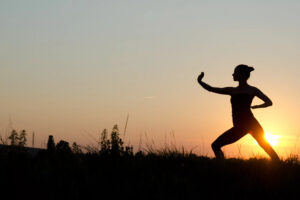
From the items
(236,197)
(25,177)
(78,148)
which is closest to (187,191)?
(236,197)

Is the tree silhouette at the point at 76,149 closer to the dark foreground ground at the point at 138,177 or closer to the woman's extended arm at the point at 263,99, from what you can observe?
the dark foreground ground at the point at 138,177

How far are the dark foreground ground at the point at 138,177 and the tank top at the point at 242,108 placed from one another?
851mm

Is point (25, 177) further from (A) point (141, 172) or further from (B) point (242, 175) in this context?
(B) point (242, 175)

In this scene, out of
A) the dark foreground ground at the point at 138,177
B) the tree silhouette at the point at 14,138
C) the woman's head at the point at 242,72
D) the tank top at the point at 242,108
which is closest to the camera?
the dark foreground ground at the point at 138,177

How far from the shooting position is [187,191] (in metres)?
7.04

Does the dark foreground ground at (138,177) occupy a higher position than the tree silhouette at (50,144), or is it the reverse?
the tree silhouette at (50,144)

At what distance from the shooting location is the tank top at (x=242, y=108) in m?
9.79

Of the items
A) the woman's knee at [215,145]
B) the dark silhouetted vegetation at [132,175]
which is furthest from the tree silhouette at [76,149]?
the woman's knee at [215,145]

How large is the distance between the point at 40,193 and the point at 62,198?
12.8 inches

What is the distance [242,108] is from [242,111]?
Answer: 2.3 inches

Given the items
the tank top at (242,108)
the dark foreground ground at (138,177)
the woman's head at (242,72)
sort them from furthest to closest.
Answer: the woman's head at (242,72), the tank top at (242,108), the dark foreground ground at (138,177)

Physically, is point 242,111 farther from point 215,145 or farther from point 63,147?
point 63,147

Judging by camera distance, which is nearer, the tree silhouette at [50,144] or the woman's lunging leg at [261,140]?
the tree silhouette at [50,144]

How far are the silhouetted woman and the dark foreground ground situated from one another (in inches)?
18.3
